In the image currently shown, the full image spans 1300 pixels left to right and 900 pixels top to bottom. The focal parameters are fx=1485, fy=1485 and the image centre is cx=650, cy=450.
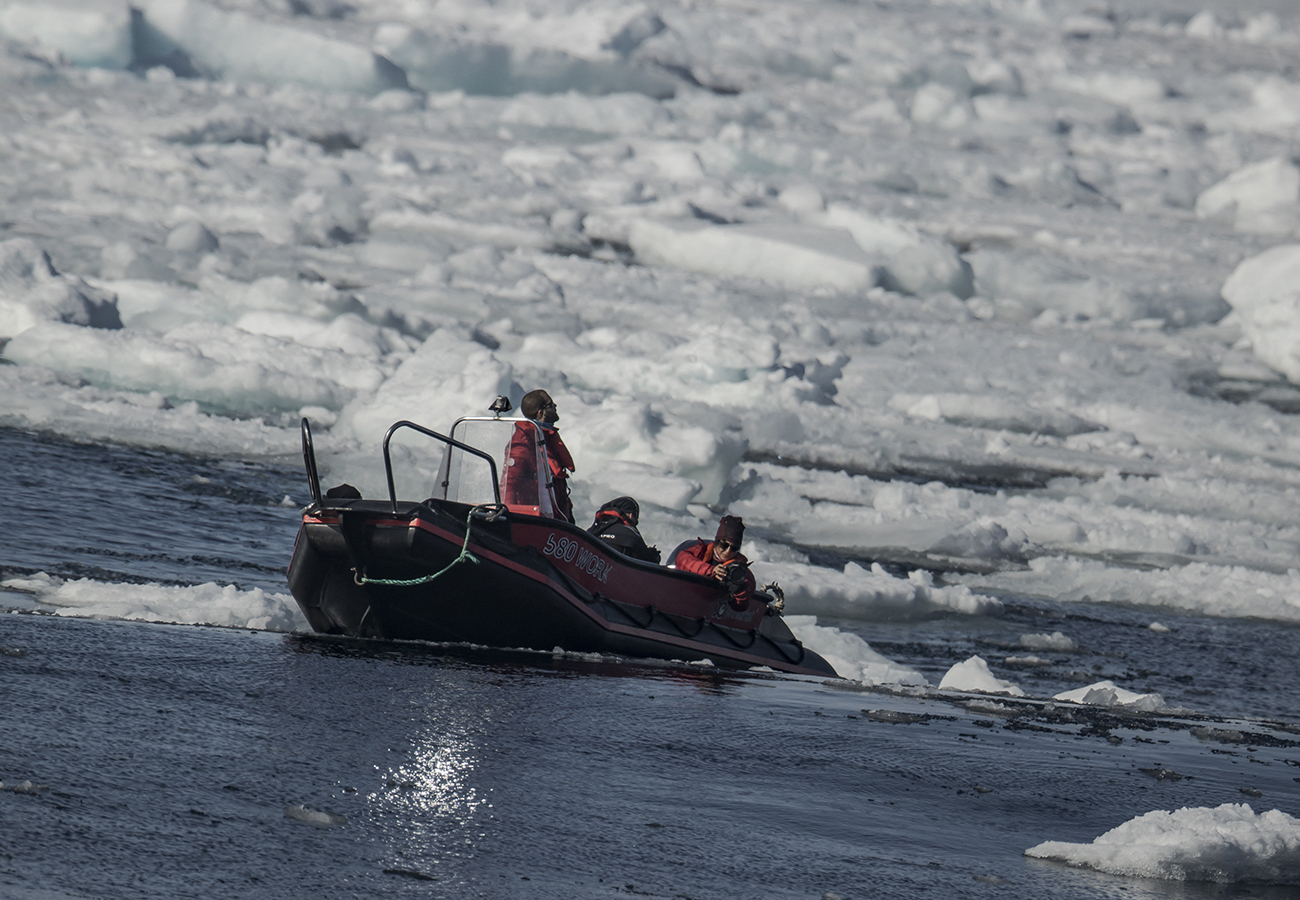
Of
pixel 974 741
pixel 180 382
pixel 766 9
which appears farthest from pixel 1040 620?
pixel 766 9

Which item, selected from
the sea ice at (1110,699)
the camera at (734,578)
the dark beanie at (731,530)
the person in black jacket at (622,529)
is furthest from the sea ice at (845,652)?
the person in black jacket at (622,529)

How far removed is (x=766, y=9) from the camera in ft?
172

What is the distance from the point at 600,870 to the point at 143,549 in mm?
9290

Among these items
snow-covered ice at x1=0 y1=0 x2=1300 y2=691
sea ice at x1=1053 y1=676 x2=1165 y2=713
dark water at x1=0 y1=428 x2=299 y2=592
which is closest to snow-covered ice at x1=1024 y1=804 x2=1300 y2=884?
sea ice at x1=1053 y1=676 x2=1165 y2=713

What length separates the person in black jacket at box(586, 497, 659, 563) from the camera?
35.0 ft

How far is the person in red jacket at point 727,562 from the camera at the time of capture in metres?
10.8

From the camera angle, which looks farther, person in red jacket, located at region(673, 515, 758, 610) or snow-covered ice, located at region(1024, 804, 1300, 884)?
person in red jacket, located at region(673, 515, 758, 610)

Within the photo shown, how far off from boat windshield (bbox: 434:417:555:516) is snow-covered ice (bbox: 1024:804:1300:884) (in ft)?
16.2

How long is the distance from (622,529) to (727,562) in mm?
816

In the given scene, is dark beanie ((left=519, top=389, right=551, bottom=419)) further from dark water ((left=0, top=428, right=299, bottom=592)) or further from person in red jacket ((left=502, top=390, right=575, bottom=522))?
dark water ((left=0, top=428, right=299, bottom=592))

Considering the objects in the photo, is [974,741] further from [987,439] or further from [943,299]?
[943,299]

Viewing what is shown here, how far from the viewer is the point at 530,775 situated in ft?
19.3

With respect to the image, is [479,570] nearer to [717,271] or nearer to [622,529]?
[622,529]

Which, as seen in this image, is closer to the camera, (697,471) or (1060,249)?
(697,471)
